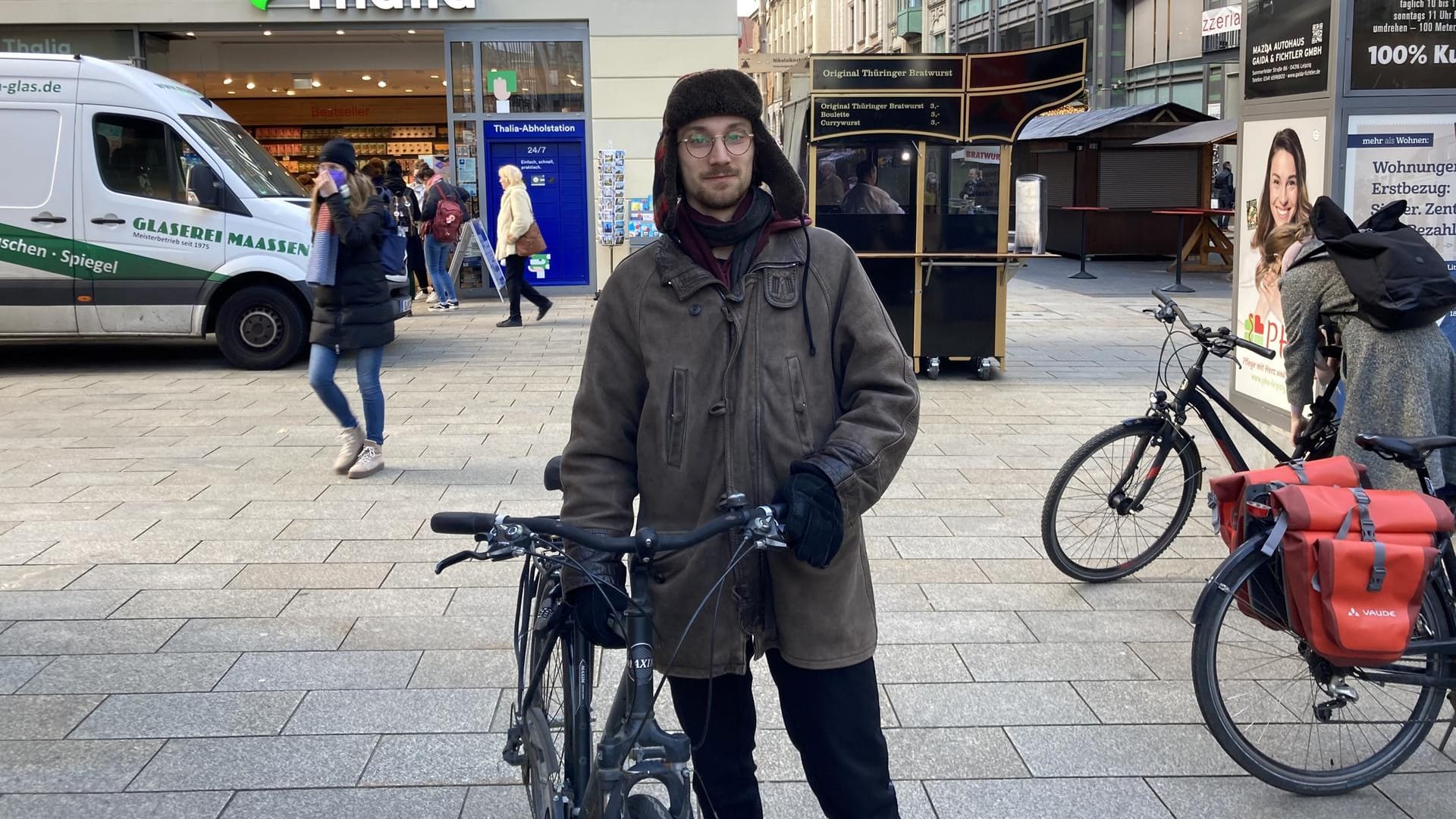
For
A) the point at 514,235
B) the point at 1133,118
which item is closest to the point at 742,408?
the point at 514,235

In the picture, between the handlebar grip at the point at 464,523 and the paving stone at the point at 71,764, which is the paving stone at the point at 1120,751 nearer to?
the handlebar grip at the point at 464,523

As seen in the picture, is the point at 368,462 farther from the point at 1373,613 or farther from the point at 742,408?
the point at 1373,613

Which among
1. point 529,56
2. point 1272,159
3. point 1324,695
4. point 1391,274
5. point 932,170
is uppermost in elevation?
point 529,56

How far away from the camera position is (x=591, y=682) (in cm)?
252

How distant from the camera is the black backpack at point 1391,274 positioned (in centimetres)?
416


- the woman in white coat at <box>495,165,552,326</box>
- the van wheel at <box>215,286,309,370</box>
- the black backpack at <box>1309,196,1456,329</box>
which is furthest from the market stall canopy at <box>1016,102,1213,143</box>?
the black backpack at <box>1309,196,1456,329</box>

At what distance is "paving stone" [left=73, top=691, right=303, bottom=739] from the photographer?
3.91 metres

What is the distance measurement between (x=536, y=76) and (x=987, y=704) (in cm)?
1374

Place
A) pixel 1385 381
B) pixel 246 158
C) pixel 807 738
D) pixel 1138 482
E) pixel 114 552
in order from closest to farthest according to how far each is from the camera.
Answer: pixel 807 738, pixel 1385 381, pixel 1138 482, pixel 114 552, pixel 246 158

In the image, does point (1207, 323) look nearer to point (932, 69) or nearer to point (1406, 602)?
point (932, 69)

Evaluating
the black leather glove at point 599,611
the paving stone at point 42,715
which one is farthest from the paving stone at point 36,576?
the black leather glove at point 599,611

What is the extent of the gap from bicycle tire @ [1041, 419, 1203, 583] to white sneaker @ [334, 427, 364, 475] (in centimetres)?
375

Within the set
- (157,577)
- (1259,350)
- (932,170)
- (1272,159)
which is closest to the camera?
(1259,350)

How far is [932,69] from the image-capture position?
10.2 m
